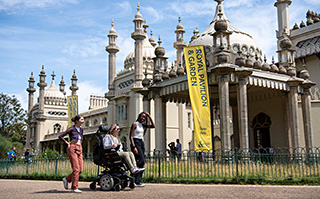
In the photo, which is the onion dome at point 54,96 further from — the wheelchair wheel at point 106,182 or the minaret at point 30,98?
the wheelchair wheel at point 106,182

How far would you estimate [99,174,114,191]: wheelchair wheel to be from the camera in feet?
26.2

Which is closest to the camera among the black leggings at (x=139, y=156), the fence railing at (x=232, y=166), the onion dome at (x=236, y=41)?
the black leggings at (x=139, y=156)

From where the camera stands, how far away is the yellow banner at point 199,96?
15.1 m

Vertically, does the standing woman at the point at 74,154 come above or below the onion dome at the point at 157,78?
below

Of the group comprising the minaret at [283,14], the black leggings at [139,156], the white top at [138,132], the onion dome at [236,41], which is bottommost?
the black leggings at [139,156]

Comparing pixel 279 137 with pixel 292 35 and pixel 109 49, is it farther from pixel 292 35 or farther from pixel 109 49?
pixel 109 49

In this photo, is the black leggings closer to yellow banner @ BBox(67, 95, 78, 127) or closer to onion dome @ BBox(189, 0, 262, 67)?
onion dome @ BBox(189, 0, 262, 67)

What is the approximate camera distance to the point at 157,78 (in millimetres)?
18938

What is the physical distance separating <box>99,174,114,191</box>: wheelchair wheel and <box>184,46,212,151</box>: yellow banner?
24.2 ft

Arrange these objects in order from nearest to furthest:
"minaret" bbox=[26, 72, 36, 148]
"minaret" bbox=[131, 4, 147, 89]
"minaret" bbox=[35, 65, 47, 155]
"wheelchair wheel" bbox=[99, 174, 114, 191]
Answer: "wheelchair wheel" bbox=[99, 174, 114, 191]
"minaret" bbox=[131, 4, 147, 89]
"minaret" bbox=[35, 65, 47, 155]
"minaret" bbox=[26, 72, 36, 148]

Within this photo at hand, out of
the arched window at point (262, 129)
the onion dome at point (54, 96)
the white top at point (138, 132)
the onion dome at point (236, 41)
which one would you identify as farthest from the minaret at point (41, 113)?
the white top at point (138, 132)

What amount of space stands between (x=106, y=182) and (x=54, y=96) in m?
60.0

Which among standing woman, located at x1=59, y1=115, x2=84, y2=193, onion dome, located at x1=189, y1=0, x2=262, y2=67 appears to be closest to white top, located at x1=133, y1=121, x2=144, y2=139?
standing woman, located at x1=59, y1=115, x2=84, y2=193

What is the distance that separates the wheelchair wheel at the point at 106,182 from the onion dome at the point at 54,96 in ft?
192
